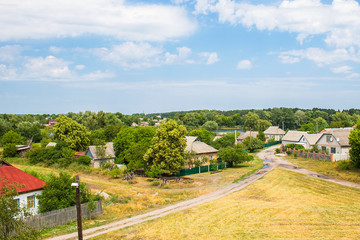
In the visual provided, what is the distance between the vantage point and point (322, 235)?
18781 millimetres

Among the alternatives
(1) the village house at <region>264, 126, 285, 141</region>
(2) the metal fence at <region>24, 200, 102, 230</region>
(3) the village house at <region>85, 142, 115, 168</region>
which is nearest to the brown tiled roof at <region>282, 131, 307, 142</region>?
(1) the village house at <region>264, 126, 285, 141</region>

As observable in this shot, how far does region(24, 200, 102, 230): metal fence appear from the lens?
21.1 meters

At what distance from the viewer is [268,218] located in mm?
22531

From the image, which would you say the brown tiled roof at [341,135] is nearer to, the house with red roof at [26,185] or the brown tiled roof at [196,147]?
the brown tiled roof at [196,147]

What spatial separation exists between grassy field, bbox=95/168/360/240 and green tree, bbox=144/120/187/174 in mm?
13277

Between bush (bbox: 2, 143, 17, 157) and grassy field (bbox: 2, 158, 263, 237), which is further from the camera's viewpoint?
bush (bbox: 2, 143, 17, 157)

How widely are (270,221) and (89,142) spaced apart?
51868mm

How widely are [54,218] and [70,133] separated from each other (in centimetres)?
4170

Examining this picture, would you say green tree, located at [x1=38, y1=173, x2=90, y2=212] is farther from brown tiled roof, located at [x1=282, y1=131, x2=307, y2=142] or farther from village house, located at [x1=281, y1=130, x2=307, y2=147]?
brown tiled roof, located at [x1=282, y1=131, x2=307, y2=142]

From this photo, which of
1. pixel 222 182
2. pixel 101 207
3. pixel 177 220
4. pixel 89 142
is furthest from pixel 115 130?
pixel 177 220

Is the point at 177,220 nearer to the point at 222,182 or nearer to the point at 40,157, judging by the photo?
the point at 222,182

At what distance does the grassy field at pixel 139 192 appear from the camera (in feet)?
81.5

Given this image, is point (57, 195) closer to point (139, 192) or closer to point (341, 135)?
point (139, 192)

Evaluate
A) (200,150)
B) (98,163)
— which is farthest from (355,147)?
(98,163)
